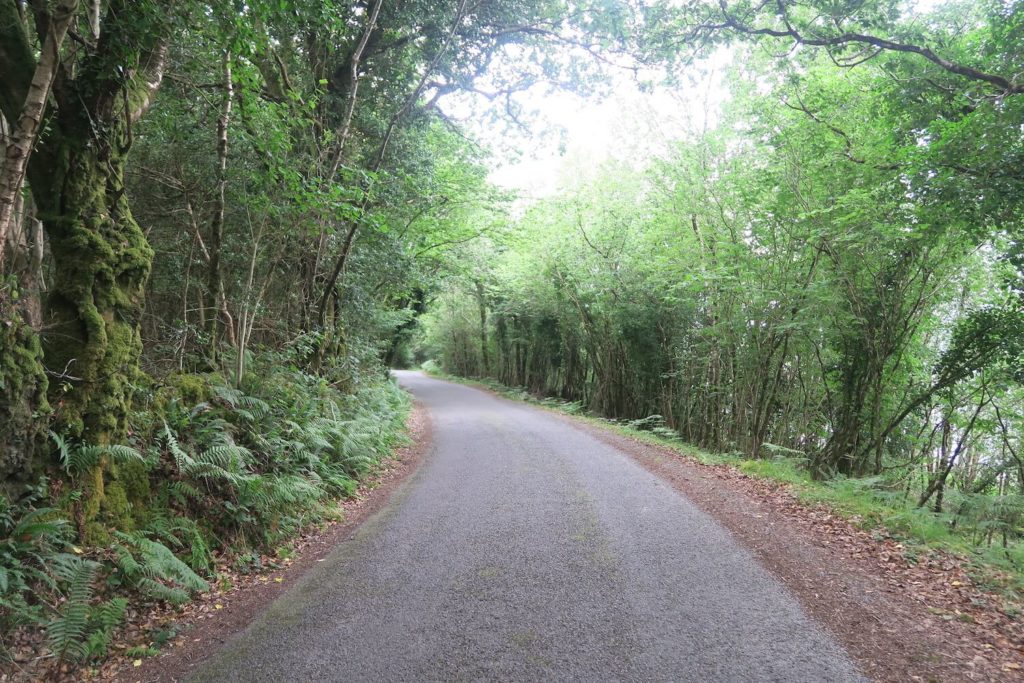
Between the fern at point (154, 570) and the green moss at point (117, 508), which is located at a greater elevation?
the green moss at point (117, 508)

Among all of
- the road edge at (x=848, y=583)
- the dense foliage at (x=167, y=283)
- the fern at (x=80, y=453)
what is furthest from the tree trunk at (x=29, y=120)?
the road edge at (x=848, y=583)

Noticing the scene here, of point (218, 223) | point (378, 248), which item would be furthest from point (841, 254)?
point (218, 223)

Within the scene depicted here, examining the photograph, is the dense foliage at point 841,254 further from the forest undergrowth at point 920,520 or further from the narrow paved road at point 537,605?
the narrow paved road at point 537,605

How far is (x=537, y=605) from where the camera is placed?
3709 mm

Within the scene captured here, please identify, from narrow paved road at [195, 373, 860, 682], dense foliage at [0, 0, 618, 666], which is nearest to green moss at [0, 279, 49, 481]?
dense foliage at [0, 0, 618, 666]

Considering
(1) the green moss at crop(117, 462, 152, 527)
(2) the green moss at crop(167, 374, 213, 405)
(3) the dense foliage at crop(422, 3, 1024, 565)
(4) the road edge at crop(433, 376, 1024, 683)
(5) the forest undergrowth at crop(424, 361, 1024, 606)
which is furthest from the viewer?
(3) the dense foliage at crop(422, 3, 1024, 565)

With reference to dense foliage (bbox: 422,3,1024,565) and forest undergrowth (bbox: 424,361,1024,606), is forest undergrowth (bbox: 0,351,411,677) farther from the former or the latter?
dense foliage (bbox: 422,3,1024,565)

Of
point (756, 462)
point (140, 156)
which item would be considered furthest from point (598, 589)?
point (140, 156)

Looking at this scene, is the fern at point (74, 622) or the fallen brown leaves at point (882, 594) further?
the fallen brown leaves at point (882, 594)

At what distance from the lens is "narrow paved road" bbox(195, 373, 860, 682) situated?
9.89 feet

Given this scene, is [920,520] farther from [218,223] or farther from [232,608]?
[218,223]

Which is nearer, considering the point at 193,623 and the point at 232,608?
the point at 193,623

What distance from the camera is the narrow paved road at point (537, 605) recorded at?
302cm

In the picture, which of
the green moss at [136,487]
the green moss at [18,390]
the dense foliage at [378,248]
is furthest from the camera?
the green moss at [136,487]
